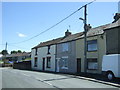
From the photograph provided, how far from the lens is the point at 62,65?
3072 centimetres

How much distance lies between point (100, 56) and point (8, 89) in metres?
13.7

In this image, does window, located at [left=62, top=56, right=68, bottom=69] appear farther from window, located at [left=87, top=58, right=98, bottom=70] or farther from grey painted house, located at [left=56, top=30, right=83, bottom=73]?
window, located at [left=87, top=58, right=98, bottom=70]

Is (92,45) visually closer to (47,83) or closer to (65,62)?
(65,62)

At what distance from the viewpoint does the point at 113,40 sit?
2020 cm

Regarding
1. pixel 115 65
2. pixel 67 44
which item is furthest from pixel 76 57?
pixel 115 65

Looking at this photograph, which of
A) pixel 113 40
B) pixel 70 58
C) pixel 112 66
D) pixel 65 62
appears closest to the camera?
pixel 112 66

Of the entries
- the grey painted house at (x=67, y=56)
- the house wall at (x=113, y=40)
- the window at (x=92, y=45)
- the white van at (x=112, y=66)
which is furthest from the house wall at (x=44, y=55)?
the white van at (x=112, y=66)

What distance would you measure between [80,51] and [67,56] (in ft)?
12.9

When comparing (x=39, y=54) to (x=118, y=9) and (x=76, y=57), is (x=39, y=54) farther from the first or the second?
(x=118, y=9)

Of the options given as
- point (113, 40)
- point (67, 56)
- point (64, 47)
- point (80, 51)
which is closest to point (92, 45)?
point (80, 51)

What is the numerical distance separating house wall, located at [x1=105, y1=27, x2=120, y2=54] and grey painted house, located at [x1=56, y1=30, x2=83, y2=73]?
7517mm

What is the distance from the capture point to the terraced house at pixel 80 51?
20656 mm

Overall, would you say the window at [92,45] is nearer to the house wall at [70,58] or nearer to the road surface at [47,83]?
the house wall at [70,58]

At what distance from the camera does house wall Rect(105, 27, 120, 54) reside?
19.6 m
